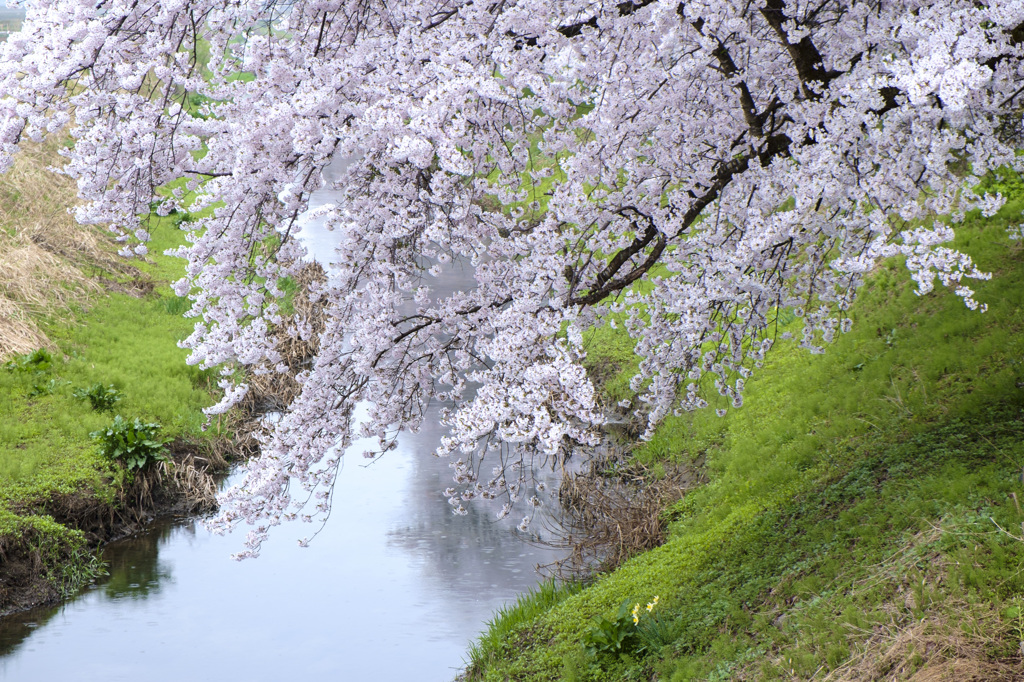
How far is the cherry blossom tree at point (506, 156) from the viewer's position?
14.3 ft

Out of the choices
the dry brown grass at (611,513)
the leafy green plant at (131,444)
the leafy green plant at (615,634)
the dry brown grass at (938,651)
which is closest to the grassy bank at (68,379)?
the leafy green plant at (131,444)

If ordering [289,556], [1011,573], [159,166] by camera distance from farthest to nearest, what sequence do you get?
[289,556] → [159,166] → [1011,573]

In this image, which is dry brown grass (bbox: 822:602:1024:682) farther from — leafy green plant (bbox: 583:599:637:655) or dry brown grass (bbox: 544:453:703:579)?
dry brown grass (bbox: 544:453:703:579)

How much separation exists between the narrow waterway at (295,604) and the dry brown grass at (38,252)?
150 inches

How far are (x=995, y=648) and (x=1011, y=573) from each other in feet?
1.63

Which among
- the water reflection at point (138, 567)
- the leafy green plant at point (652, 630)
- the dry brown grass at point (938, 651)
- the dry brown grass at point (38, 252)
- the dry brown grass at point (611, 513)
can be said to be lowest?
the dry brown grass at point (938, 651)

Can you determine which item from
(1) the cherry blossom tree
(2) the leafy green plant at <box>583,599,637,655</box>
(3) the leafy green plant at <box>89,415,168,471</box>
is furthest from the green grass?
(2) the leafy green plant at <box>583,599,637,655</box>

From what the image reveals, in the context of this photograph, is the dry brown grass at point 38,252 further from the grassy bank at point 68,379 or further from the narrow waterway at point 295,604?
the narrow waterway at point 295,604

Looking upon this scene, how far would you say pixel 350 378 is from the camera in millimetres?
6035

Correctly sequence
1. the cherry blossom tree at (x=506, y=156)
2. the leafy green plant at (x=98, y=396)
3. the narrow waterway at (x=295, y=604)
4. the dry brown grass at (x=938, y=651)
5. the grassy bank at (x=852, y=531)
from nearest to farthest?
the dry brown grass at (x=938, y=651), the cherry blossom tree at (x=506, y=156), the grassy bank at (x=852, y=531), the narrow waterway at (x=295, y=604), the leafy green plant at (x=98, y=396)

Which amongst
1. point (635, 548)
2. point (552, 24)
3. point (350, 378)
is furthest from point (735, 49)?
point (635, 548)

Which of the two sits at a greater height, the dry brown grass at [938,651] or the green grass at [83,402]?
the green grass at [83,402]

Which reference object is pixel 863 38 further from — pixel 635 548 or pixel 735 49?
pixel 635 548

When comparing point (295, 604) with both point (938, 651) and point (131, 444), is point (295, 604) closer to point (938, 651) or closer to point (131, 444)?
point (131, 444)
